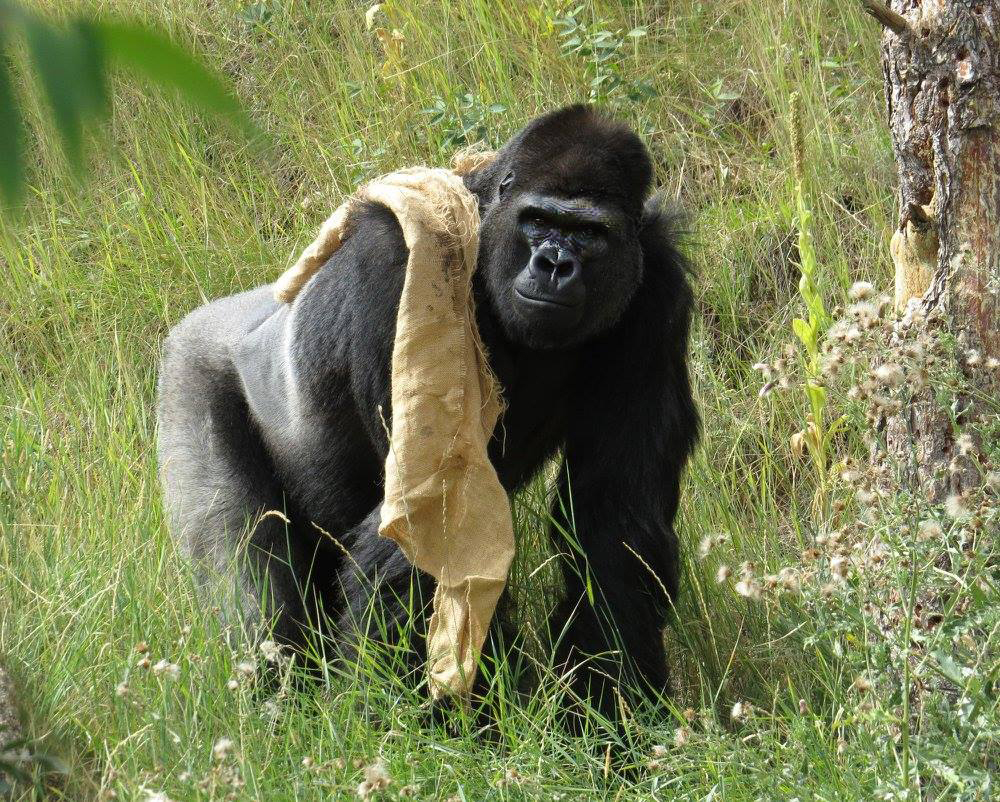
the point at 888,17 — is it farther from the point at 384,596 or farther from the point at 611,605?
the point at 384,596

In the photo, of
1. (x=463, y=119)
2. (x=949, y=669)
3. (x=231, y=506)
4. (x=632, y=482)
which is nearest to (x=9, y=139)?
(x=949, y=669)

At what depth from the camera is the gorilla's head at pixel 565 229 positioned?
3055 millimetres

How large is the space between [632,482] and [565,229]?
25.6 inches

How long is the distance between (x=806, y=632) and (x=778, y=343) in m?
1.66

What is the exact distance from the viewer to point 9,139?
0.92 m

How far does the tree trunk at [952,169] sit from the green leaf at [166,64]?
207 cm

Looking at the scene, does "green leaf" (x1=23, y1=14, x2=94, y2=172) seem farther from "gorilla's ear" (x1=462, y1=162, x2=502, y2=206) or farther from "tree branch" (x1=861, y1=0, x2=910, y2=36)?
"gorilla's ear" (x1=462, y1=162, x2=502, y2=206)

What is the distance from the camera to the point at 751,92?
5617 millimetres

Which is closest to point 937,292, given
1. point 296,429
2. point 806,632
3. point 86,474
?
point 806,632

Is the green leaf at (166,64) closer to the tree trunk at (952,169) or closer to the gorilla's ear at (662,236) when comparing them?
the tree trunk at (952,169)

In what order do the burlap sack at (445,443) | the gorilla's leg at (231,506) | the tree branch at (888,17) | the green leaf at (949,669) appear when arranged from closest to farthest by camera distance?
the green leaf at (949,669), the tree branch at (888,17), the burlap sack at (445,443), the gorilla's leg at (231,506)

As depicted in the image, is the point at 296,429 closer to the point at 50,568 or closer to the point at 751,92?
the point at 50,568

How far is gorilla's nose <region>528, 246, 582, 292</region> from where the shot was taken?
302 centimetres

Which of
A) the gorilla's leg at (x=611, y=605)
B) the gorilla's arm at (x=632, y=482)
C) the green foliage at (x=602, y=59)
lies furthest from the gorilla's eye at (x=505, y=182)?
the green foliage at (x=602, y=59)
